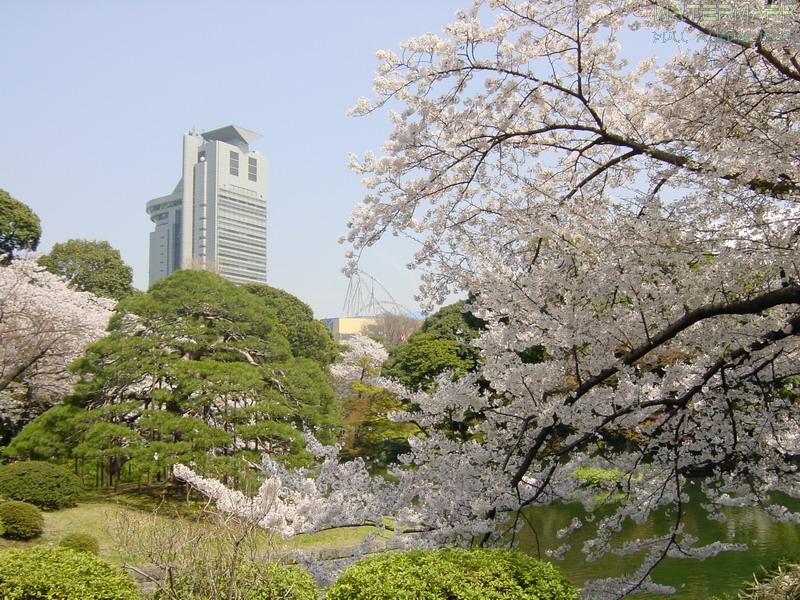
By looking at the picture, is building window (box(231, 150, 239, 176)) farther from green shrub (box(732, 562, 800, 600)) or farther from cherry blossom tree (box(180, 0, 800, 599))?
green shrub (box(732, 562, 800, 600))

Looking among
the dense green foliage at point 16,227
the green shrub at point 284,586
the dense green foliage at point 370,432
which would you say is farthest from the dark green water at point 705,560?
the dense green foliage at point 16,227

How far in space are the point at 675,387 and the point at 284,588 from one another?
279 cm

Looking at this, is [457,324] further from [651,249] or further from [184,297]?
[651,249]

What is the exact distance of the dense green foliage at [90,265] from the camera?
1003 inches

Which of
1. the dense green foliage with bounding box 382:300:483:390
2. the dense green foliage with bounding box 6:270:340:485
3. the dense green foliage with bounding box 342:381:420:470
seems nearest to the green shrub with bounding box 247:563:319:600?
the dense green foliage with bounding box 6:270:340:485

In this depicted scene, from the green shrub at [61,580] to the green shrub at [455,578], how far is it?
61.1 inches

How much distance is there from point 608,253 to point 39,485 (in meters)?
9.78

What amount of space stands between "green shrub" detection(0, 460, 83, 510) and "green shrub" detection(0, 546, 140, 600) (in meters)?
6.20

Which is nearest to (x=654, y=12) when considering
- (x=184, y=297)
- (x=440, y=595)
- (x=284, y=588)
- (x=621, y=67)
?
(x=621, y=67)

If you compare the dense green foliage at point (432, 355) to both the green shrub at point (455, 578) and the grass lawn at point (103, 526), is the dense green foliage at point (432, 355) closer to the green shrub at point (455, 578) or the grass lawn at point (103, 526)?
the grass lawn at point (103, 526)

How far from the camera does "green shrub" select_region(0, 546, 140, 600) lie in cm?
448

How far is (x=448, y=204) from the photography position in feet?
16.0

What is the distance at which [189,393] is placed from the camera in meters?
11.1

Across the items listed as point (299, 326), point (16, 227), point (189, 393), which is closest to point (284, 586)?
point (189, 393)
